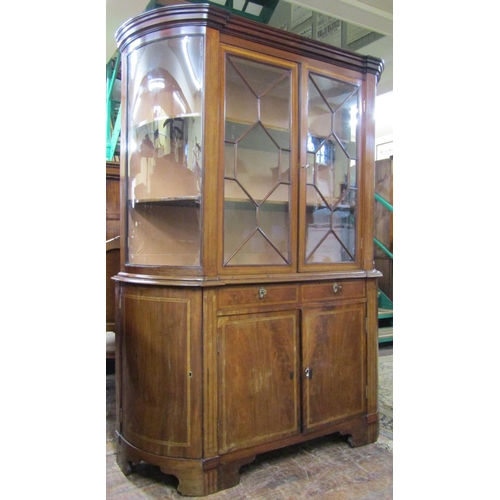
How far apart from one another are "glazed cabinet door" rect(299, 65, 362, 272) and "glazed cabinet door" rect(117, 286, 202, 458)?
0.60m

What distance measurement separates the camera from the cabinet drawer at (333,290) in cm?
181

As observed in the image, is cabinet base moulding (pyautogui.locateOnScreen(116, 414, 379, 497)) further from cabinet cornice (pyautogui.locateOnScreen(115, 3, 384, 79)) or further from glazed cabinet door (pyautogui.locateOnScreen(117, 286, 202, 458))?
cabinet cornice (pyautogui.locateOnScreen(115, 3, 384, 79))

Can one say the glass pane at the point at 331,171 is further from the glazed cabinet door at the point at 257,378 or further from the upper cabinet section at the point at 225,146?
the glazed cabinet door at the point at 257,378

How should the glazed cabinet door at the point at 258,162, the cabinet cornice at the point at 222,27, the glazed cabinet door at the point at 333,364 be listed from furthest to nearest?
1. the glazed cabinet door at the point at 333,364
2. the glazed cabinet door at the point at 258,162
3. the cabinet cornice at the point at 222,27

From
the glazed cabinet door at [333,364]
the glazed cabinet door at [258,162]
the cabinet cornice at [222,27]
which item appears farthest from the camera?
the glazed cabinet door at [333,364]

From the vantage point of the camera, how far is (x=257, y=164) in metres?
1.77

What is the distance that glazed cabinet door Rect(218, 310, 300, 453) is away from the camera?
161 centimetres

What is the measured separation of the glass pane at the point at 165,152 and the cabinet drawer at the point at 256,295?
190mm

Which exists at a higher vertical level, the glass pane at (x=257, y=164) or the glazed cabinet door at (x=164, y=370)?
the glass pane at (x=257, y=164)

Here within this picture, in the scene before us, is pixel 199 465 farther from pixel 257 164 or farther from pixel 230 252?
pixel 257 164

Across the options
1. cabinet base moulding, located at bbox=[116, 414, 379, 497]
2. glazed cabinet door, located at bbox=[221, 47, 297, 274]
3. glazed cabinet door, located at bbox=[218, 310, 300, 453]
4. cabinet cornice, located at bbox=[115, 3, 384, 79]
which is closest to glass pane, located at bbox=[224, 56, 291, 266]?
glazed cabinet door, located at bbox=[221, 47, 297, 274]

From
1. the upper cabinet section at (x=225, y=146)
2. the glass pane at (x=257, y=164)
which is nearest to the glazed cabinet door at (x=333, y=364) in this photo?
the upper cabinet section at (x=225, y=146)
